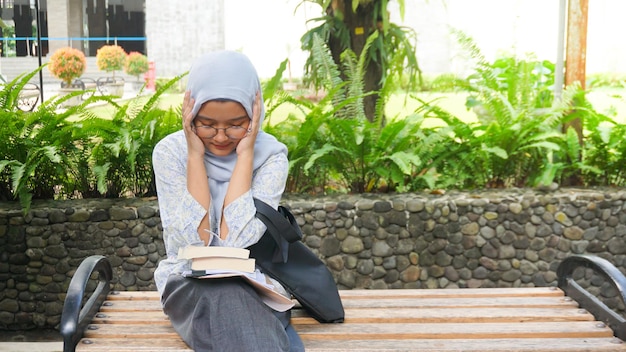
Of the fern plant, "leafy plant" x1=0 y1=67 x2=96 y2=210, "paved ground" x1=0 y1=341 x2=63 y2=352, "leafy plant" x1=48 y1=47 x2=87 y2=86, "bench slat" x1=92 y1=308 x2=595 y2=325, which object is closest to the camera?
"bench slat" x1=92 y1=308 x2=595 y2=325

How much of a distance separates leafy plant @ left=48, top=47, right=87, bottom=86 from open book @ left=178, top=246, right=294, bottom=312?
18.1ft

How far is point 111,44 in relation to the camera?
795 cm

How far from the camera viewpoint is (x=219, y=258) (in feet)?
7.95

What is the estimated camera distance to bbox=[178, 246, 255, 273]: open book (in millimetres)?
2404

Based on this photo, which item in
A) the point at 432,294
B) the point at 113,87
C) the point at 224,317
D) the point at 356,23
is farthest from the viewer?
the point at 113,87

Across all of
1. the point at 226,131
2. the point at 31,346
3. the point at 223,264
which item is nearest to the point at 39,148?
the point at 31,346

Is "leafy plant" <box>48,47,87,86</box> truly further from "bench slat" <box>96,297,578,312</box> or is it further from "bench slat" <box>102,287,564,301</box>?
"bench slat" <box>96,297,578,312</box>

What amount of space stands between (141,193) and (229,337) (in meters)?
3.11

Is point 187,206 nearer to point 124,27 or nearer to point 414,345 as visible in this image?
point 414,345

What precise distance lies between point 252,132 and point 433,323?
1.04m

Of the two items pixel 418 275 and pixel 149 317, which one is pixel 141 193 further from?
pixel 149 317

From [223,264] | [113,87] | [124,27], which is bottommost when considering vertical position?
[223,264]

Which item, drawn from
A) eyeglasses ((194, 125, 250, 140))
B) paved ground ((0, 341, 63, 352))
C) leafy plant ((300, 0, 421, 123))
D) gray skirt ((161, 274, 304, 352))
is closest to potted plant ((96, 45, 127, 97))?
leafy plant ((300, 0, 421, 123))

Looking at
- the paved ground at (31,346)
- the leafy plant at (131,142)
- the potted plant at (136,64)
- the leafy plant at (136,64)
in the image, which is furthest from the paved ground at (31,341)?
the leafy plant at (136,64)
